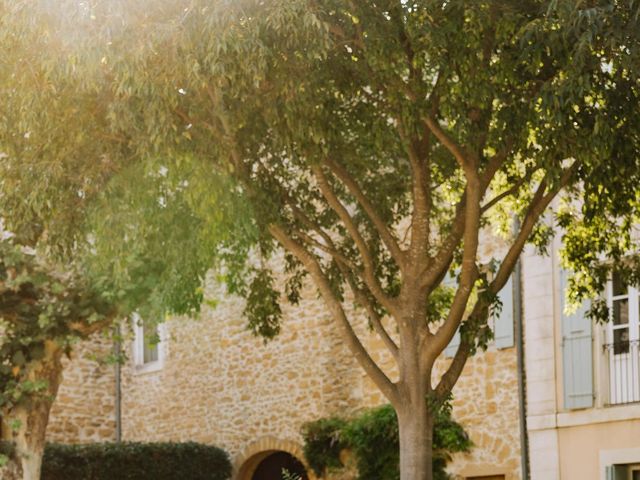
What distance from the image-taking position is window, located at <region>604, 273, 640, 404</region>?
61.3 feet

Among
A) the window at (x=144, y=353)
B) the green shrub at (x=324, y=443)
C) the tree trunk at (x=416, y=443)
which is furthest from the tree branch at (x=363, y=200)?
the window at (x=144, y=353)

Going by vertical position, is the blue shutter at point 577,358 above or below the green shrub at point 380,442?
above

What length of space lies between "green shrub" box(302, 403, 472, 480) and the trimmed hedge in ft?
11.4

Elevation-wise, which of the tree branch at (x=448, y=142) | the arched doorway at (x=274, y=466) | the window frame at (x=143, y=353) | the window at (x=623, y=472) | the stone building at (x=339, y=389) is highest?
the tree branch at (x=448, y=142)

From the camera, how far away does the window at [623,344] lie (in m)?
18.7

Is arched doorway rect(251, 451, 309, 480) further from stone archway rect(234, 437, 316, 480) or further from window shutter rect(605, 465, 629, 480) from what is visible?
window shutter rect(605, 465, 629, 480)

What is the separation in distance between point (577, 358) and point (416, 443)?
5245mm

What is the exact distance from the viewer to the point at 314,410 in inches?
935

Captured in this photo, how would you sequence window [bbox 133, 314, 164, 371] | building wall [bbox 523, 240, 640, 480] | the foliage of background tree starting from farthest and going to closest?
window [bbox 133, 314, 164, 371]
the foliage of background tree
building wall [bbox 523, 240, 640, 480]

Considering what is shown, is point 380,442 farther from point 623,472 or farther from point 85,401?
point 85,401

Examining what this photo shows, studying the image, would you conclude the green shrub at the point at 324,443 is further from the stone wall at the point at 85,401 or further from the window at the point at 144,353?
the stone wall at the point at 85,401

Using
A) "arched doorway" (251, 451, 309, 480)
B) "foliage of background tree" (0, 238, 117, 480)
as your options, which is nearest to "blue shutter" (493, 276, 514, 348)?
"foliage of background tree" (0, 238, 117, 480)

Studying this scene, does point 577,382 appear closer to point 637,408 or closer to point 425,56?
point 637,408

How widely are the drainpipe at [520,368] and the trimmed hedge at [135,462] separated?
23.4 feet
